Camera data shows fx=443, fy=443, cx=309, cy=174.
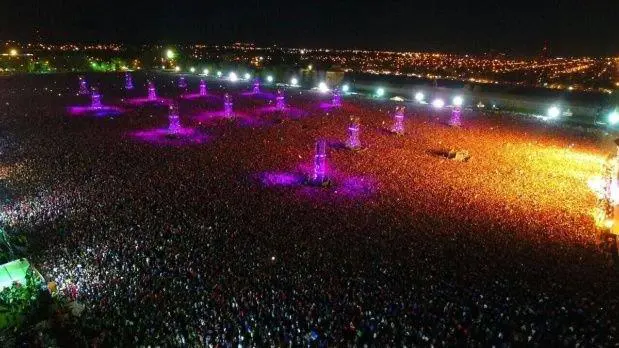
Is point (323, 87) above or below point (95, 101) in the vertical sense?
below

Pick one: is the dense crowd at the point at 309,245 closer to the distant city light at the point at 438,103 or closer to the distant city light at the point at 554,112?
the distant city light at the point at 554,112

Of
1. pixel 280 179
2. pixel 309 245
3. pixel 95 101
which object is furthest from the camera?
pixel 95 101

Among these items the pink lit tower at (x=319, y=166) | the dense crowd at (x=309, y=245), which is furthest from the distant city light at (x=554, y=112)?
the pink lit tower at (x=319, y=166)

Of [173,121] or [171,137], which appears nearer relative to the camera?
[171,137]

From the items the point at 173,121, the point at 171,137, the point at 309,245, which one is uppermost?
the point at 173,121

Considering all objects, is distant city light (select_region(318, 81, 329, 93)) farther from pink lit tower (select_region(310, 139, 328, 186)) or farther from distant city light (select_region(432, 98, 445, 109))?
pink lit tower (select_region(310, 139, 328, 186))

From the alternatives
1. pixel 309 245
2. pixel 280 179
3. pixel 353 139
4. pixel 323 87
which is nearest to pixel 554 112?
pixel 353 139

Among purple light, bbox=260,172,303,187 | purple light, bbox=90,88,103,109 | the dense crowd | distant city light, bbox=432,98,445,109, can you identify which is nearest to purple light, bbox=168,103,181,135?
the dense crowd

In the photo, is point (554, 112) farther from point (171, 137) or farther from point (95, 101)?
point (95, 101)
